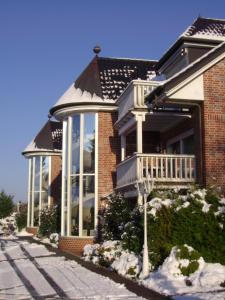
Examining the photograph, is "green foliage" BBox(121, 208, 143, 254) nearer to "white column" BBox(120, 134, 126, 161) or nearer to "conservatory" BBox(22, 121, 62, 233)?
"white column" BBox(120, 134, 126, 161)

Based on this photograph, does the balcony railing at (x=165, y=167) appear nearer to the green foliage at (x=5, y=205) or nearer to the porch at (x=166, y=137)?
the porch at (x=166, y=137)

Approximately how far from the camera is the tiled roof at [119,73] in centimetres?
2130

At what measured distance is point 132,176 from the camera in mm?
16531

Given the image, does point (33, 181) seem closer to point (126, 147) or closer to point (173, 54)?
point (126, 147)

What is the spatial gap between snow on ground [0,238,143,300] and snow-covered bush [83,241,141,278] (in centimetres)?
75

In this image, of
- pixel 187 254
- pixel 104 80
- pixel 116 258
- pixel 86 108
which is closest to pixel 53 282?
pixel 116 258

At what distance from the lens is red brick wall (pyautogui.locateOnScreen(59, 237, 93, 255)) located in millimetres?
19750

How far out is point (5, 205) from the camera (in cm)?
5288

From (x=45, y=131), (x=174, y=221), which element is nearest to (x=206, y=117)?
(x=174, y=221)

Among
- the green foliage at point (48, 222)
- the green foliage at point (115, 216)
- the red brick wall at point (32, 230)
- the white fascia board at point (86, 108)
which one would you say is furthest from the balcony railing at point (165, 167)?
the red brick wall at point (32, 230)

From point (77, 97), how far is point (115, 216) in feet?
20.3

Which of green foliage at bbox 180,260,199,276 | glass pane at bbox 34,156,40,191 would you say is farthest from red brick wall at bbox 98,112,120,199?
glass pane at bbox 34,156,40,191

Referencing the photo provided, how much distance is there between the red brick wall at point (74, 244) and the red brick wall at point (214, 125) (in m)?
7.06

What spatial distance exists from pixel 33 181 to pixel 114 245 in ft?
63.7
